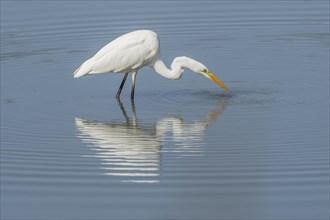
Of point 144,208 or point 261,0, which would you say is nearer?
point 144,208

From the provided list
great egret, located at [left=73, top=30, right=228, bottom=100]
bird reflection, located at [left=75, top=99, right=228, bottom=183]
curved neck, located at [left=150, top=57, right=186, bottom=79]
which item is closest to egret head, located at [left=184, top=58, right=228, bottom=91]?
great egret, located at [left=73, top=30, right=228, bottom=100]

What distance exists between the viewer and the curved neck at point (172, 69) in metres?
17.7

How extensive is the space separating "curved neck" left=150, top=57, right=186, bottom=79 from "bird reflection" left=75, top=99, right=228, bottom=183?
0.97m

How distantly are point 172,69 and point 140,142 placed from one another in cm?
303

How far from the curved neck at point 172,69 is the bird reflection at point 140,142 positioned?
968 millimetres

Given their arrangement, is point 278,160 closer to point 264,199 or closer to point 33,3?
point 264,199

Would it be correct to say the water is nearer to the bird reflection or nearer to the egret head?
the bird reflection

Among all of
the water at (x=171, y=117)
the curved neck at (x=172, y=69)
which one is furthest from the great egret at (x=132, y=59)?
the water at (x=171, y=117)

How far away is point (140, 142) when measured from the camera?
49.2 ft

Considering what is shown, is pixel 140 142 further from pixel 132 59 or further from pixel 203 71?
pixel 203 71

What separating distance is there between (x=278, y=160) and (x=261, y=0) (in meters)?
12.0

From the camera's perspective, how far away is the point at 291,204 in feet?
38.3

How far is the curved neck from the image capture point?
17.7 meters

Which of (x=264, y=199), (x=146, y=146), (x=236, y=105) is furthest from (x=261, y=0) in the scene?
(x=264, y=199)
